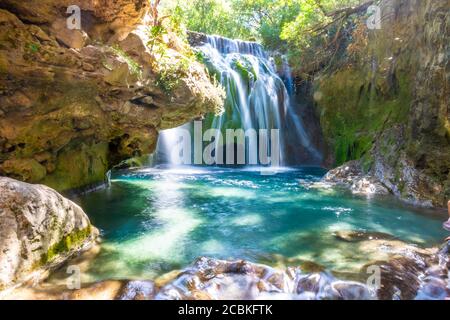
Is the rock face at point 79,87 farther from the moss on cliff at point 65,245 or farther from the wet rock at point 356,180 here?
the wet rock at point 356,180

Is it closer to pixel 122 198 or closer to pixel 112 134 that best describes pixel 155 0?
pixel 112 134

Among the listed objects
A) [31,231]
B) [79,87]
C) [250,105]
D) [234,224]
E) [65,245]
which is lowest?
[234,224]

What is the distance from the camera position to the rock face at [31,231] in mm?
3920

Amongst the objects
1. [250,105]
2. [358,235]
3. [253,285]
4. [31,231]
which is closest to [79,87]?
[31,231]

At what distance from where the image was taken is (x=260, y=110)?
1912cm

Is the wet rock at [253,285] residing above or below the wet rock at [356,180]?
below

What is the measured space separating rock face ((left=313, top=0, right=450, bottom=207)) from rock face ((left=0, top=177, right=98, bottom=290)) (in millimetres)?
8230

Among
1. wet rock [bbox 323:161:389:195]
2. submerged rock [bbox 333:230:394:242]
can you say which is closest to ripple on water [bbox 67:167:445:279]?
submerged rock [bbox 333:230:394:242]

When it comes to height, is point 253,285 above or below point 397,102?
below

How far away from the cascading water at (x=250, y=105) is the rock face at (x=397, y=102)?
8.71 ft

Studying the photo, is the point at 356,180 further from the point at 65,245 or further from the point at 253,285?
the point at 65,245

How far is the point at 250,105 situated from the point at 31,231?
1570 cm

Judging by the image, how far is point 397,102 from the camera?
1193cm

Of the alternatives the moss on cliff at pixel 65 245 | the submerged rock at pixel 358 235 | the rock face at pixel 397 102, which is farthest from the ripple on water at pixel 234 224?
the rock face at pixel 397 102
